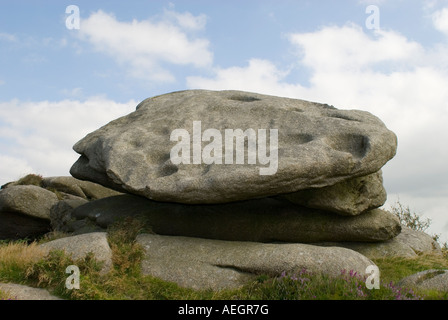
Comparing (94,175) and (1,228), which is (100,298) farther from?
(1,228)

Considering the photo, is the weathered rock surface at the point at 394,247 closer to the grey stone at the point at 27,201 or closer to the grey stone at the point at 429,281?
the grey stone at the point at 429,281

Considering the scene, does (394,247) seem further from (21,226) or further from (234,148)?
(21,226)

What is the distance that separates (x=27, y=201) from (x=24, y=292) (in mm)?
9635

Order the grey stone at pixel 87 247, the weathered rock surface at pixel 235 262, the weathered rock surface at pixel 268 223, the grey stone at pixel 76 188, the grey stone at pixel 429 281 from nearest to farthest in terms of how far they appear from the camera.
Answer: the grey stone at pixel 429 281, the weathered rock surface at pixel 235 262, the grey stone at pixel 87 247, the weathered rock surface at pixel 268 223, the grey stone at pixel 76 188

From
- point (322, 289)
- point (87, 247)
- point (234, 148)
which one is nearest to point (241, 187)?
point (234, 148)

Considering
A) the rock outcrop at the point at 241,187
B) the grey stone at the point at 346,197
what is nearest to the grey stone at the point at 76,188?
the rock outcrop at the point at 241,187

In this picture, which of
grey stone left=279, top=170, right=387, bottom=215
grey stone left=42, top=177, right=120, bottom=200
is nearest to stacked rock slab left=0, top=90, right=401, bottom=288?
grey stone left=279, top=170, right=387, bottom=215

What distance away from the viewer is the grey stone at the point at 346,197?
12.6 m

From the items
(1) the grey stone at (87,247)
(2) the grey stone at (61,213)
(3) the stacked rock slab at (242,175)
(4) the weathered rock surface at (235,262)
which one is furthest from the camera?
(2) the grey stone at (61,213)

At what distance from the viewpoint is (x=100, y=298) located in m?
9.54

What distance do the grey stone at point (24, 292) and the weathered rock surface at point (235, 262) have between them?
243 centimetres

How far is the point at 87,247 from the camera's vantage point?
11.1 metres

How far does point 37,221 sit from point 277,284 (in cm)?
1229

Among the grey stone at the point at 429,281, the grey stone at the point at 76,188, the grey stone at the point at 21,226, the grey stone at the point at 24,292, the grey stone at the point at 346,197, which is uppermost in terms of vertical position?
the grey stone at the point at 76,188
